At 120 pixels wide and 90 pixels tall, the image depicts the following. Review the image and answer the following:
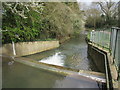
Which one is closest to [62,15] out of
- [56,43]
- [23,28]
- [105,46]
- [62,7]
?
[62,7]

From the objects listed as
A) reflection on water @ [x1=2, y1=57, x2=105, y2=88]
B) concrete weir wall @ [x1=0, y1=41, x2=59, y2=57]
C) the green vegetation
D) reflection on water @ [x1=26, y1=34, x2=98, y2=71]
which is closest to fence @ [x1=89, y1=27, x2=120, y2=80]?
reflection on water @ [x1=2, y1=57, x2=105, y2=88]

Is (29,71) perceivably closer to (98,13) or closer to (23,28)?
(23,28)

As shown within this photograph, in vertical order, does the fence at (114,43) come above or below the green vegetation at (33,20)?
below

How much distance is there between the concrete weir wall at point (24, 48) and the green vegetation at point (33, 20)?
1.29 ft

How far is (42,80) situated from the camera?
3199mm

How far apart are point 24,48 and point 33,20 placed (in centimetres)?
222

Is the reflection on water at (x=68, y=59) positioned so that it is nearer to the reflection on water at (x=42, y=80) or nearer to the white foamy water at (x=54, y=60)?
the white foamy water at (x=54, y=60)

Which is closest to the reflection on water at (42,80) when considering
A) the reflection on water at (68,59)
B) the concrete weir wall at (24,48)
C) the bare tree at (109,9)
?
the reflection on water at (68,59)

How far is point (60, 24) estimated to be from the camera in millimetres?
12523

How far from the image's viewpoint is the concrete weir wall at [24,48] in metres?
7.20

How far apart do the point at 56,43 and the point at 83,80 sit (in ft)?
31.1

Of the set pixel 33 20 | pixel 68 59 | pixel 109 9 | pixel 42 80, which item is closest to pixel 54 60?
pixel 68 59

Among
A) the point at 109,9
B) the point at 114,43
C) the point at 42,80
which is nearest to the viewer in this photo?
the point at 42,80

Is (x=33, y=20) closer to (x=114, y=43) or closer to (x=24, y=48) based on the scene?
(x=24, y=48)
